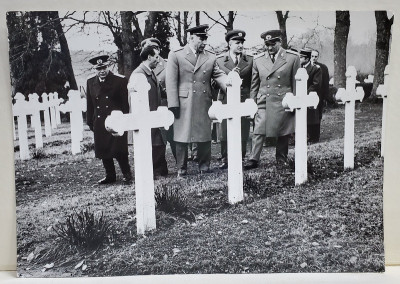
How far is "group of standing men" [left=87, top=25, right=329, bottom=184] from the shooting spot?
4.42 m

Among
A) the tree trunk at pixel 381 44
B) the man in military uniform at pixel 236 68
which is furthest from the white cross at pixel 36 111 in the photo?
the tree trunk at pixel 381 44

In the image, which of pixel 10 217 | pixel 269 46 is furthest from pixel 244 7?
pixel 10 217

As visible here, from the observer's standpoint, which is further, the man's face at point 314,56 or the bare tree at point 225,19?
the man's face at point 314,56

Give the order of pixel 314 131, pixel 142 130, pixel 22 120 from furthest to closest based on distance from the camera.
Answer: pixel 314 131
pixel 22 120
pixel 142 130

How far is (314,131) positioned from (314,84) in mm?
348

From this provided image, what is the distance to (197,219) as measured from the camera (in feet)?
14.8

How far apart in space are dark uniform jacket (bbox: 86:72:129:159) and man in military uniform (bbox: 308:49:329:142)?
1.37m

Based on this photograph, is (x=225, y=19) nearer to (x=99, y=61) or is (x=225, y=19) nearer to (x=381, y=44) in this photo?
(x=99, y=61)

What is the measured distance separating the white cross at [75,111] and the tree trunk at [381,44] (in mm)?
2146

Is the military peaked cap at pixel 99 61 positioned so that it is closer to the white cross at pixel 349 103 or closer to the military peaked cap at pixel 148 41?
the military peaked cap at pixel 148 41

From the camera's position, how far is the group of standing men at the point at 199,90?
4.42 metres

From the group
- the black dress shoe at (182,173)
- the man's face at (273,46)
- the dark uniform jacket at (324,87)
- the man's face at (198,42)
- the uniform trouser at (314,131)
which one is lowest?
the black dress shoe at (182,173)

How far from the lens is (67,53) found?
14.4 feet

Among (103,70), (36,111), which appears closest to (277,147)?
(103,70)
